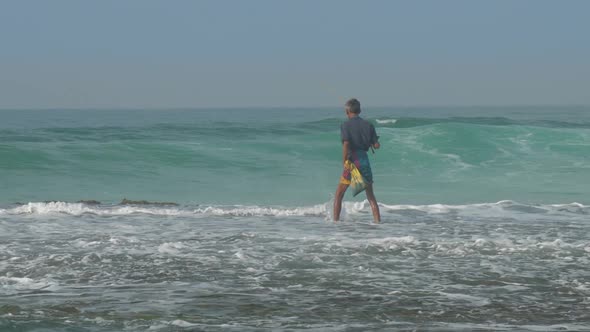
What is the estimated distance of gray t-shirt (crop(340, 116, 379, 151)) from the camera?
1109 centimetres

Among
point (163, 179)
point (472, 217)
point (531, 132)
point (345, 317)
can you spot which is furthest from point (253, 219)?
point (531, 132)

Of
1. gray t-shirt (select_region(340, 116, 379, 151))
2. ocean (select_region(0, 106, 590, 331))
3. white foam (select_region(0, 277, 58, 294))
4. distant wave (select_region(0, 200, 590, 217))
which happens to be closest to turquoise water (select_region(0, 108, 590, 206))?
ocean (select_region(0, 106, 590, 331))

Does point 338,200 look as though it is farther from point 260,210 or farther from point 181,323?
point 181,323

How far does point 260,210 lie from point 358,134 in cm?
241

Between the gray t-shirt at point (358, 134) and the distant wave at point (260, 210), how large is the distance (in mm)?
1507

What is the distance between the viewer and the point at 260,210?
12.9 metres

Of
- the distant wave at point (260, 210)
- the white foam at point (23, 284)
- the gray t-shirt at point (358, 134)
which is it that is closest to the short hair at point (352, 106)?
the gray t-shirt at point (358, 134)

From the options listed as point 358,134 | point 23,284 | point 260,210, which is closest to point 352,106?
point 358,134

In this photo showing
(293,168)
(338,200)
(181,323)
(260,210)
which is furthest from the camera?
(293,168)

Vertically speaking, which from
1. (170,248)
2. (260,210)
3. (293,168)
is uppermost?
(170,248)

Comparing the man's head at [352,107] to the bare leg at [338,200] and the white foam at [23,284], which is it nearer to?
the bare leg at [338,200]

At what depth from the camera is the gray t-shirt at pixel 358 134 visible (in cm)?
1109

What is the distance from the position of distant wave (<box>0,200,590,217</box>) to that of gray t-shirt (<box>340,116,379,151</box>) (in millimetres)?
1507

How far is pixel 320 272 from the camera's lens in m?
7.45
